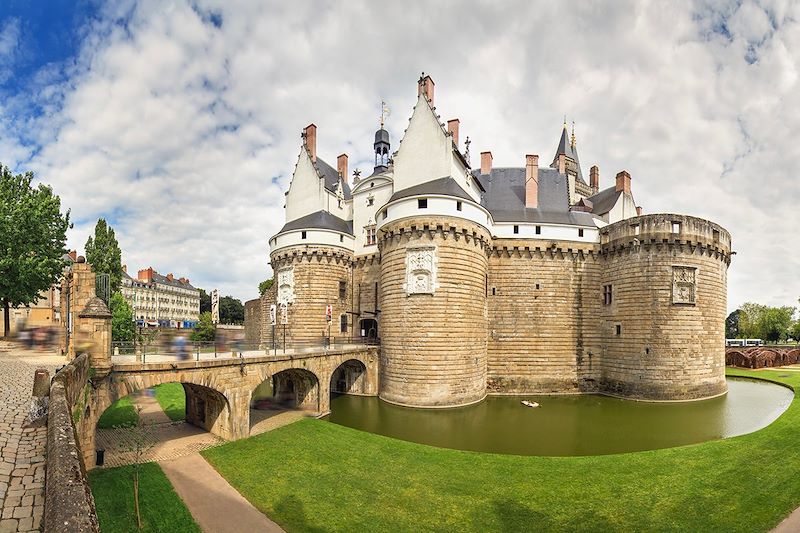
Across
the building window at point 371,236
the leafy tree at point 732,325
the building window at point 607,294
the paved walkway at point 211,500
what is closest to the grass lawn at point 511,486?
the paved walkway at point 211,500

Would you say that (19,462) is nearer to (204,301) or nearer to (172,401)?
(172,401)

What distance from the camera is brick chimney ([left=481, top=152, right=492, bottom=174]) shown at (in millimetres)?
37141

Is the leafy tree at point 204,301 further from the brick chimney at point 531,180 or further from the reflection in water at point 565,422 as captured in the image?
the brick chimney at point 531,180

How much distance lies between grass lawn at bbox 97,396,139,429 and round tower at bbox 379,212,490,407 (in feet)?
50.0

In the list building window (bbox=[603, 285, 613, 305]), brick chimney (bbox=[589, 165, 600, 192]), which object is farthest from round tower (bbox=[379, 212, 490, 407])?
brick chimney (bbox=[589, 165, 600, 192])

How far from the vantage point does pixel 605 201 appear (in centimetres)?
3728

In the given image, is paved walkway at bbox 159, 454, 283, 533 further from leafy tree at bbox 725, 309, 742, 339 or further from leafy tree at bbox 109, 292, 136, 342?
leafy tree at bbox 725, 309, 742, 339

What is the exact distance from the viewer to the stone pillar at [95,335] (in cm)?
1414

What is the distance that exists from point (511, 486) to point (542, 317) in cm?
1981

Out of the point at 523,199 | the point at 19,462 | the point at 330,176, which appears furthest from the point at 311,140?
the point at 19,462

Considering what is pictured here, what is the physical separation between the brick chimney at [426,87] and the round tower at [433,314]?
9025 mm

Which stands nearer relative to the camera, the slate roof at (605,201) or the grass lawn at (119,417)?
the grass lawn at (119,417)

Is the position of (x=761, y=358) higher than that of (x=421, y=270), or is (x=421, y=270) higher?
(x=421, y=270)

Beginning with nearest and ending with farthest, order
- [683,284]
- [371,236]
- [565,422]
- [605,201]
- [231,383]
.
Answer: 1. [231,383]
2. [565,422]
3. [683,284]
4. [371,236]
5. [605,201]
